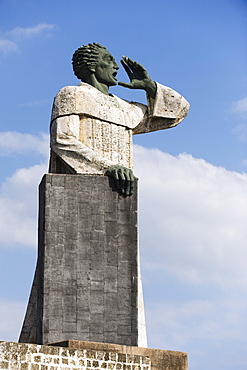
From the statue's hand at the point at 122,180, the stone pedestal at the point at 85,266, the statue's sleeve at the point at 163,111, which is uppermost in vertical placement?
the statue's sleeve at the point at 163,111

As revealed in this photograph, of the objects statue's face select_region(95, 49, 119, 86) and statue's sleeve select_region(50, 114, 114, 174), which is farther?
statue's face select_region(95, 49, 119, 86)

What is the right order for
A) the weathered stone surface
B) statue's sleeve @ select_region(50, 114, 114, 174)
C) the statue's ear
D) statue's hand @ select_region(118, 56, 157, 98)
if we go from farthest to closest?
statue's hand @ select_region(118, 56, 157, 98)
the statue's ear
statue's sleeve @ select_region(50, 114, 114, 174)
the weathered stone surface

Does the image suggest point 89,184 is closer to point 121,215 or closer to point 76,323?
point 121,215

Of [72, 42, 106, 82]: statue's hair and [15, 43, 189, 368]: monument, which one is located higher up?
[72, 42, 106, 82]: statue's hair

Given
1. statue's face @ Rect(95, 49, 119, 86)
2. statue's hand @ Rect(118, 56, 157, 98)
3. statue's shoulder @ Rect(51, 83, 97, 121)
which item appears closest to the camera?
statue's shoulder @ Rect(51, 83, 97, 121)

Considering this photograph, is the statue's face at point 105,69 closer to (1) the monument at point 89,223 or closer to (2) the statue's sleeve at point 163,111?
(1) the monument at point 89,223

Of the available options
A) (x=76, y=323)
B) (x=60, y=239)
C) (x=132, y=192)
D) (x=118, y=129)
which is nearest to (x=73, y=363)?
(x=76, y=323)

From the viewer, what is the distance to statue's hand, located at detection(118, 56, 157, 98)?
63.3ft

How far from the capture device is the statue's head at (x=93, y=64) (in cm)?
1875

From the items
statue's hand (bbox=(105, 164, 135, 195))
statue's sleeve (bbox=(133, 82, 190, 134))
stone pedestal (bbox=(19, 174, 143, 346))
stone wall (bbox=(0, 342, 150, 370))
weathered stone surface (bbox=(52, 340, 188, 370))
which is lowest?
stone wall (bbox=(0, 342, 150, 370))

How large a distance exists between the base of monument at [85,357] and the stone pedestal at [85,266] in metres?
0.49

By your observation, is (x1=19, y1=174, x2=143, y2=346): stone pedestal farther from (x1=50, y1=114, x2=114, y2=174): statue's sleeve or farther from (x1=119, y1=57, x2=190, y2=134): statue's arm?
(x1=119, y1=57, x2=190, y2=134): statue's arm

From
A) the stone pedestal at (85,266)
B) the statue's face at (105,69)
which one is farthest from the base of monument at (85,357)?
the statue's face at (105,69)

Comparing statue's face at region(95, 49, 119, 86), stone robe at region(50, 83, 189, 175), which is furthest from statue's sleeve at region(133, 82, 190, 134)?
statue's face at region(95, 49, 119, 86)
